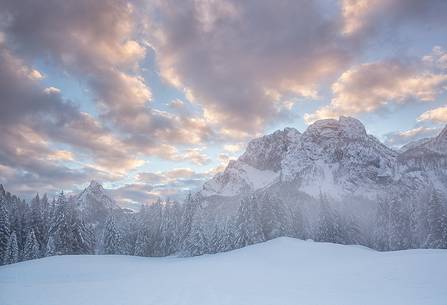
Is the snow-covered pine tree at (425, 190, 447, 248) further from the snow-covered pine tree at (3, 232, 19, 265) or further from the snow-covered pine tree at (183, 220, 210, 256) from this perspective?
the snow-covered pine tree at (3, 232, 19, 265)

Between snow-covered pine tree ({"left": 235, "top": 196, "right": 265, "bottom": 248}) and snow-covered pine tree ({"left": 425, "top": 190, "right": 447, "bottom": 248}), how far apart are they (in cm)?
2537

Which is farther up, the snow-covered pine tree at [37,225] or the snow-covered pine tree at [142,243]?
the snow-covered pine tree at [37,225]

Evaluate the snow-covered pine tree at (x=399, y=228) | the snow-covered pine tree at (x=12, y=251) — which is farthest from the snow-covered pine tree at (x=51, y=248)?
the snow-covered pine tree at (x=399, y=228)

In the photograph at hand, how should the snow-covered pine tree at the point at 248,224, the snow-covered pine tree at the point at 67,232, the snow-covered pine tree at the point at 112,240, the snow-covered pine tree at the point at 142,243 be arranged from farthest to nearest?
the snow-covered pine tree at the point at 142,243
the snow-covered pine tree at the point at 112,240
the snow-covered pine tree at the point at 248,224
the snow-covered pine tree at the point at 67,232

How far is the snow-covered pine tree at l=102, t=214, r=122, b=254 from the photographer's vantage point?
68.8 m

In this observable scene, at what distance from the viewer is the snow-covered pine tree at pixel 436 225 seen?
4803cm

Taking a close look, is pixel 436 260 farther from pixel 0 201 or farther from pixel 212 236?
pixel 0 201

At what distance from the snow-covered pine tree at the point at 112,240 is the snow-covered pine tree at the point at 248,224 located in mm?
29195

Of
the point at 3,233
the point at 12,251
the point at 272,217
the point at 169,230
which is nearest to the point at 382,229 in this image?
the point at 272,217

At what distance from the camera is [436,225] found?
161ft

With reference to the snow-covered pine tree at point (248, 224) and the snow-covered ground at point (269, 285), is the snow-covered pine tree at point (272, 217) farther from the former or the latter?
the snow-covered ground at point (269, 285)

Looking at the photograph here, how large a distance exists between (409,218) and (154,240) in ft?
194

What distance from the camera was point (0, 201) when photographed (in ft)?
161

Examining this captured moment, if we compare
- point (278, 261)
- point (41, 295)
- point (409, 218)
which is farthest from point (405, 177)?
point (41, 295)
